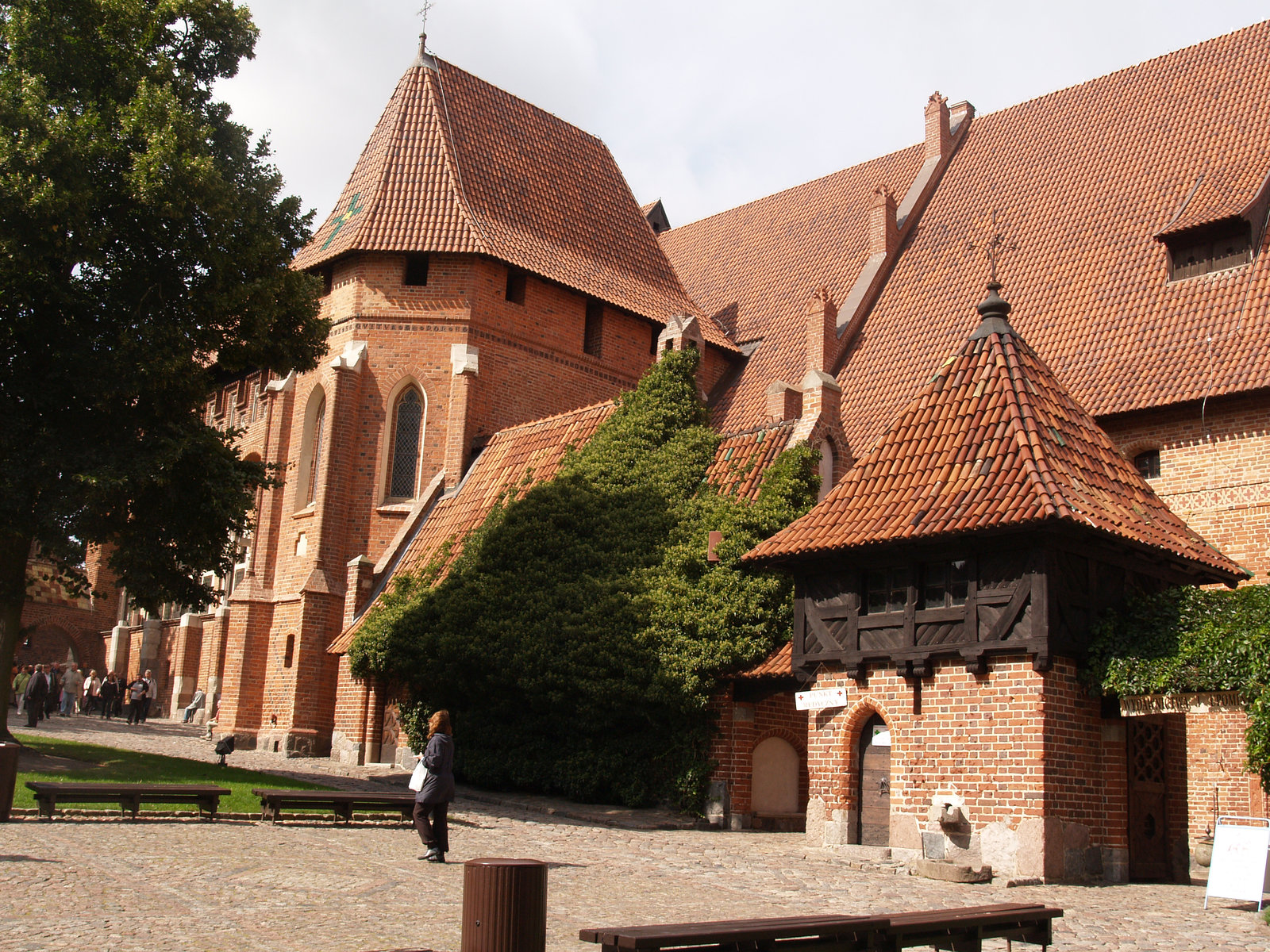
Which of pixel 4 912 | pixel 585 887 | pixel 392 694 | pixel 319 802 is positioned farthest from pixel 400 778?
pixel 4 912

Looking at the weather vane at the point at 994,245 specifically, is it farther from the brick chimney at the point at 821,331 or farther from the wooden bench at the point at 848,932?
the wooden bench at the point at 848,932

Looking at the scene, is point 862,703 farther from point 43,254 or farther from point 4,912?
point 43,254

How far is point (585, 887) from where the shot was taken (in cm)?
980

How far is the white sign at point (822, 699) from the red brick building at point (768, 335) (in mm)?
146

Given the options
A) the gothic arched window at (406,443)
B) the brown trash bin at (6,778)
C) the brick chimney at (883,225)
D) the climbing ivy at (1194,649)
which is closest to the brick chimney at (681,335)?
the gothic arched window at (406,443)

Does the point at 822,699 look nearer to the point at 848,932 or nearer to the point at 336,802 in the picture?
the point at 336,802

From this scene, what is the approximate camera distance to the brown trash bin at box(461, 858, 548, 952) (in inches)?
243

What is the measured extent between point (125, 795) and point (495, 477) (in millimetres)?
11789

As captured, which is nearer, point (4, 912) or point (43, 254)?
point (4, 912)

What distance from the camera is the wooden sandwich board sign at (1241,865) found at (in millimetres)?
10086

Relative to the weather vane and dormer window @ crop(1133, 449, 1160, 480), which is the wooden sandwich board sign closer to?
dormer window @ crop(1133, 449, 1160, 480)

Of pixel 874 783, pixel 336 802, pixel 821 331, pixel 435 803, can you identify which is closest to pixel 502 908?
pixel 435 803

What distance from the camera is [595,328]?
28.1 meters

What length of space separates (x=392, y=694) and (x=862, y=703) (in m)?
11.0
